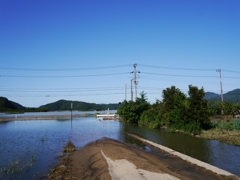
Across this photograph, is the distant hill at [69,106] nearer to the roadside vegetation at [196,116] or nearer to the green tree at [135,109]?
the green tree at [135,109]

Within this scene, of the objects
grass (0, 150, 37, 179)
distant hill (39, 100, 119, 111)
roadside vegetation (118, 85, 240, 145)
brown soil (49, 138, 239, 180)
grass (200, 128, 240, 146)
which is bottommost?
grass (0, 150, 37, 179)

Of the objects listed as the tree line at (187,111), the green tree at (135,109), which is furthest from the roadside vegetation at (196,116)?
the green tree at (135,109)

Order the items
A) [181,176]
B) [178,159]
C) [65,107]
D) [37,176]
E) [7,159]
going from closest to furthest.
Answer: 1. [181,176]
2. [37,176]
3. [178,159]
4. [7,159]
5. [65,107]

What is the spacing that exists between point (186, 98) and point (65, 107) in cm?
14883

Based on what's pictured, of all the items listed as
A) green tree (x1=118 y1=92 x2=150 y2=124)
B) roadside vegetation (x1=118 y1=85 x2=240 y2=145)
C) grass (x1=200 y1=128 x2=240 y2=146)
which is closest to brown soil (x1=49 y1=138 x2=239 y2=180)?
grass (x1=200 y1=128 x2=240 y2=146)

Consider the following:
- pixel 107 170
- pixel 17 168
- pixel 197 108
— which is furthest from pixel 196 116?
pixel 17 168

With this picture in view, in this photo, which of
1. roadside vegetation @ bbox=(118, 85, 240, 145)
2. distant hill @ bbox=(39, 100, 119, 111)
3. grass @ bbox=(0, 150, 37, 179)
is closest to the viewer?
grass @ bbox=(0, 150, 37, 179)

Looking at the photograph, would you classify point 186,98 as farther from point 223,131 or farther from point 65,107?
point 65,107

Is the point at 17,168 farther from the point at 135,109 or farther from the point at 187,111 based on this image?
the point at 135,109

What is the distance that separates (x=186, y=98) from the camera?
84.2 ft

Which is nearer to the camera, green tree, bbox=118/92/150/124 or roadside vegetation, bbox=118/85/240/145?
roadside vegetation, bbox=118/85/240/145

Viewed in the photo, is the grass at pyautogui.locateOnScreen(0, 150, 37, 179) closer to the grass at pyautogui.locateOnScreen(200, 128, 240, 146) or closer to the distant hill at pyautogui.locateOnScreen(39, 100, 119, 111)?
the grass at pyautogui.locateOnScreen(200, 128, 240, 146)

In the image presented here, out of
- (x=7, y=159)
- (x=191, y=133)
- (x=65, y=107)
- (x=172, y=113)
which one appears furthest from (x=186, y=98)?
(x=65, y=107)

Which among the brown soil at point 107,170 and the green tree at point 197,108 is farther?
the green tree at point 197,108
